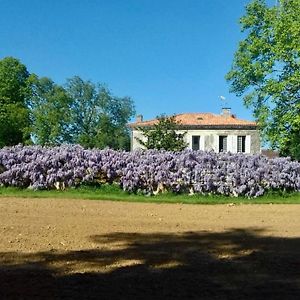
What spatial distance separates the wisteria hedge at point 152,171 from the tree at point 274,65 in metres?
12.1

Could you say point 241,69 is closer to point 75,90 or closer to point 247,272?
point 247,272

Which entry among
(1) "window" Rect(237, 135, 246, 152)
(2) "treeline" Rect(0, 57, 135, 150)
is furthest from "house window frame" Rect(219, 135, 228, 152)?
(2) "treeline" Rect(0, 57, 135, 150)

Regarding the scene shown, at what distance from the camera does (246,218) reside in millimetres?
11641

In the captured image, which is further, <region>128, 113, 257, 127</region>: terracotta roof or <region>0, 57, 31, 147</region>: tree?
<region>128, 113, 257, 127</region>: terracotta roof

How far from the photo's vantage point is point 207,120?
63781 millimetres

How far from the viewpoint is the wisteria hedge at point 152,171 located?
17.7m

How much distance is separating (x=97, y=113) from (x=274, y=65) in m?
48.2

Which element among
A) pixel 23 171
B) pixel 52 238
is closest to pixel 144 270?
pixel 52 238

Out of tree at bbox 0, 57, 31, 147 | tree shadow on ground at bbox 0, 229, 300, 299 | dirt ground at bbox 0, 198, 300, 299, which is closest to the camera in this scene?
tree shadow on ground at bbox 0, 229, 300, 299

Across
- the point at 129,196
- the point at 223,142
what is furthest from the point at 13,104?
the point at 129,196

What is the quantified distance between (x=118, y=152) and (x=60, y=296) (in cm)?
1398

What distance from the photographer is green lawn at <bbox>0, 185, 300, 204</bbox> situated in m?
15.8

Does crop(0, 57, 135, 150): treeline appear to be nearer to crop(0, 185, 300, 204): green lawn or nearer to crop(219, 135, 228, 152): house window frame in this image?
crop(219, 135, 228, 152): house window frame

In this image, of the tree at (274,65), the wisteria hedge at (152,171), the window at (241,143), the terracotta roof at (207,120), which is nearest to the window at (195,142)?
the terracotta roof at (207,120)
